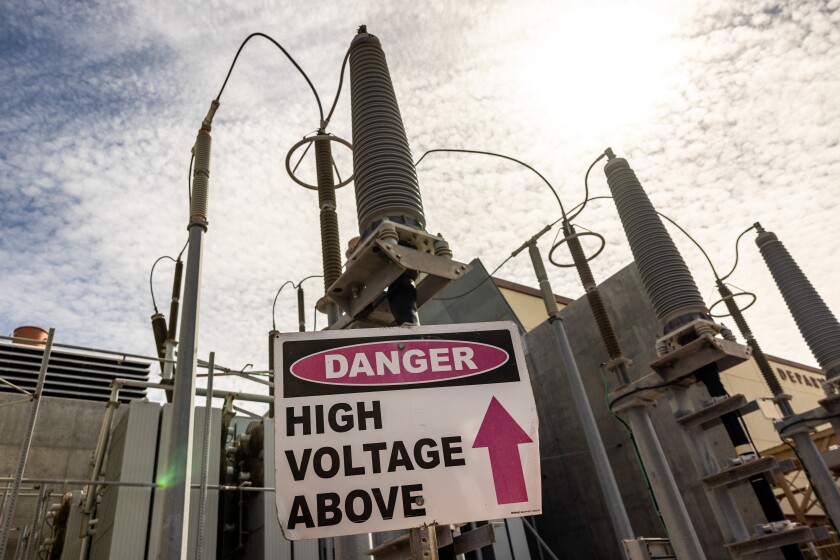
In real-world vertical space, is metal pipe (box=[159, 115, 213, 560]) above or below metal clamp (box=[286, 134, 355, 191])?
below

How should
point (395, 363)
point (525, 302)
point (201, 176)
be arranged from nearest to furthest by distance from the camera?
point (395, 363) < point (201, 176) < point (525, 302)

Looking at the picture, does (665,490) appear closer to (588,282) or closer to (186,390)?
(588,282)

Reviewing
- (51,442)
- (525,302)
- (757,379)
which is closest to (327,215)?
(51,442)

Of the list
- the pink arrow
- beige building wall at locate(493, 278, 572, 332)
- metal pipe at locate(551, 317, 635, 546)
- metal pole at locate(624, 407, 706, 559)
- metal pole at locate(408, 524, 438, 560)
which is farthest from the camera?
beige building wall at locate(493, 278, 572, 332)

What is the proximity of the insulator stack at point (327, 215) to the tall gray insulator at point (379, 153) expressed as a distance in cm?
150

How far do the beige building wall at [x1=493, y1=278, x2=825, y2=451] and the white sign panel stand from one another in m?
12.4

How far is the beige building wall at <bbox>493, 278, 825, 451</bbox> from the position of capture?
17047 mm

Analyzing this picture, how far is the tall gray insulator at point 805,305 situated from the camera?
9.80 meters

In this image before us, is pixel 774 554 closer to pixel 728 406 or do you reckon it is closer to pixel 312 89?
pixel 728 406

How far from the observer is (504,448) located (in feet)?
8.98

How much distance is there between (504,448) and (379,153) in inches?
115

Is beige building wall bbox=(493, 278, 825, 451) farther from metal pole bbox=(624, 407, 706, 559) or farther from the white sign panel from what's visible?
the white sign panel

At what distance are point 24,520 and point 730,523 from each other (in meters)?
17.3

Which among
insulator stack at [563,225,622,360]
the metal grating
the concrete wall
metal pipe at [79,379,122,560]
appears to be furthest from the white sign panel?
the metal grating
